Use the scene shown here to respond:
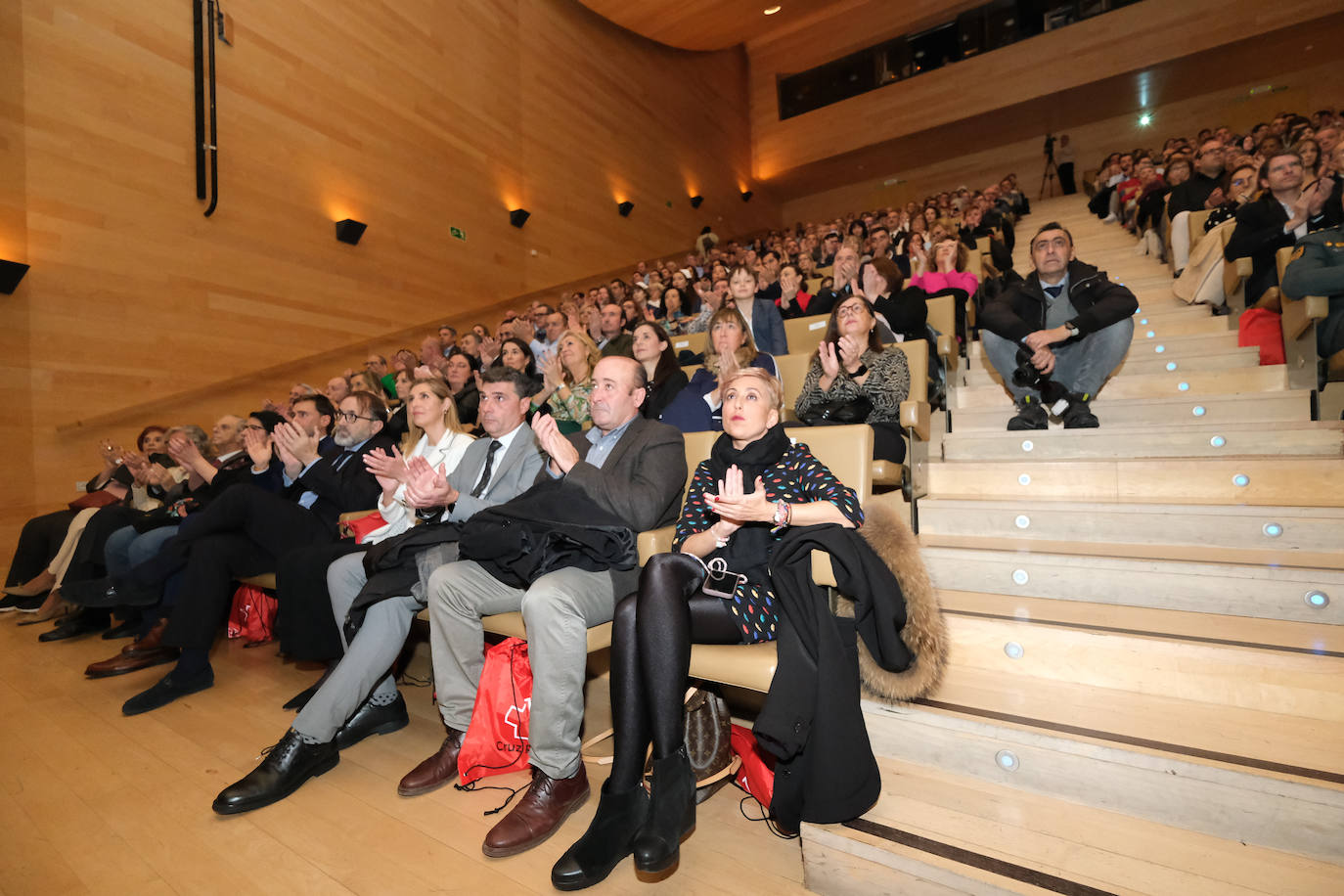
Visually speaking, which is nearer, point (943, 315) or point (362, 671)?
point (362, 671)

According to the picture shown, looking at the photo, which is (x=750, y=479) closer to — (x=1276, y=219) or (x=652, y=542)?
(x=652, y=542)

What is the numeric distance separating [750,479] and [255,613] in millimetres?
2359

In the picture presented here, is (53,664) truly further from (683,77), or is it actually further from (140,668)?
(683,77)

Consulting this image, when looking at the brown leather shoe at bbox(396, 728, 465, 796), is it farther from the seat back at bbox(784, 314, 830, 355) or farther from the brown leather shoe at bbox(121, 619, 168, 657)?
the seat back at bbox(784, 314, 830, 355)

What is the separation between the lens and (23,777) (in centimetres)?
161

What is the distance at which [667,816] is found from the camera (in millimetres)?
1199

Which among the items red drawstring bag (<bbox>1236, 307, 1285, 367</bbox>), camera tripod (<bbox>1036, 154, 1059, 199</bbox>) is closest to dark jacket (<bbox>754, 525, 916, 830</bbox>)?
red drawstring bag (<bbox>1236, 307, 1285, 367</bbox>)

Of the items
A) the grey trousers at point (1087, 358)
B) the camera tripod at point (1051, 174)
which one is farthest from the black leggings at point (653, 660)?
the camera tripod at point (1051, 174)

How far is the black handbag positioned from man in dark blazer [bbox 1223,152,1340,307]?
1715mm

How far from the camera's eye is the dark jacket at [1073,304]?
90.9 inches

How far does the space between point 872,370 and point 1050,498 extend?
715mm

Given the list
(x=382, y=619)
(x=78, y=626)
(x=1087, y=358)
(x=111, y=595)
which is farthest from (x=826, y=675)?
(x=78, y=626)

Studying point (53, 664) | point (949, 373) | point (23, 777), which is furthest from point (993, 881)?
point (53, 664)

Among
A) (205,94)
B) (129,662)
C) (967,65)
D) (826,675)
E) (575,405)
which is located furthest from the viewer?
(967,65)
